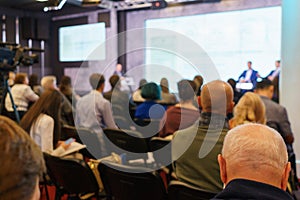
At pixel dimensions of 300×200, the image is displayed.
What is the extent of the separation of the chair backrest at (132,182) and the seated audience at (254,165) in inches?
32.3

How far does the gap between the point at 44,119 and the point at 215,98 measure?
1353mm

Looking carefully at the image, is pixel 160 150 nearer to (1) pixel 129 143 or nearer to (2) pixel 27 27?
(1) pixel 129 143

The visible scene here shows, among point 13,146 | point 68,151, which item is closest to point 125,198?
point 68,151

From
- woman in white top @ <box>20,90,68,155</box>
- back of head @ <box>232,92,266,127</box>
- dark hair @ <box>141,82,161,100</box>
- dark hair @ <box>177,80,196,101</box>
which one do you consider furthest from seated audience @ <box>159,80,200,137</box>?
woman in white top @ <box>20,90,68,155</box>

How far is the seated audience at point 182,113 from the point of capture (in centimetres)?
263

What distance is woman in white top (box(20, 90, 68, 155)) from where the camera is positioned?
254 cm

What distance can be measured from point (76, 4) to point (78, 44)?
4.45ft

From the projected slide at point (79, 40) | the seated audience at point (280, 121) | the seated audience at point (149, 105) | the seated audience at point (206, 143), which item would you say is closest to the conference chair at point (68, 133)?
the seated audience at point (149, 105)

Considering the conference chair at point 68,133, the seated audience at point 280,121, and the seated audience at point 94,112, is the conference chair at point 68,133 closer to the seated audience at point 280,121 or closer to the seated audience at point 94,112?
the seated audience at point 94,112

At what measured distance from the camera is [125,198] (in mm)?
2084

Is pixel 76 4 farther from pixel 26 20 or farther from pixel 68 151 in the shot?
pixel 68 151

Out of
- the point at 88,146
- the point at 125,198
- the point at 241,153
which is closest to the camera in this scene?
the point at 241,153

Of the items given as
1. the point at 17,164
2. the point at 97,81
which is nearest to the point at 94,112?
the point at 97,81

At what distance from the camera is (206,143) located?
1.87 meters
